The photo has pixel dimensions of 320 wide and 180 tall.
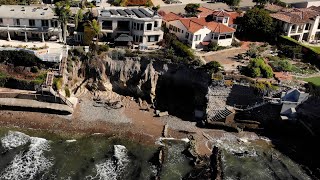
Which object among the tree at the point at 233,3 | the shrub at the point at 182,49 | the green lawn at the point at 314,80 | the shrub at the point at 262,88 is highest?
the tree at the point at 233,3

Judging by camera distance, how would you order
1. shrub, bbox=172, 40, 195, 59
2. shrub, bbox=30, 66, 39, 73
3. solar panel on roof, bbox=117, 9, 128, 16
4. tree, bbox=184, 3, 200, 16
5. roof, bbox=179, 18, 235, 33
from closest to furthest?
shrub, bbox=30, 66, 39, 73 → shrub, bbox=172, 40, 195, 59 → roof, bbox=179, 18, 235, 33 → solar panel on roof, bbox=117, 9, 128, 16 → tree, bbox=184, 3, 200, 16

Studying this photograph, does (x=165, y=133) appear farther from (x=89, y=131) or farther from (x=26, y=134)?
(x=26, y=134)

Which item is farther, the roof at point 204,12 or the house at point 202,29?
the roof at point 204,12

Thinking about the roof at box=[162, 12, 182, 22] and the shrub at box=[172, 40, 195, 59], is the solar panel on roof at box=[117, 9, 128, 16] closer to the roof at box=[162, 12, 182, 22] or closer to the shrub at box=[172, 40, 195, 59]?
the roof at box=[162, 12, 182, 22]

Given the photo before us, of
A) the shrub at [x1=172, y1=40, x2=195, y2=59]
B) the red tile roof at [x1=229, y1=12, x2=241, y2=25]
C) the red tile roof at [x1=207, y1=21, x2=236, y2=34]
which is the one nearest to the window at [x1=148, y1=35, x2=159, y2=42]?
the shrub at [x1=172, y1=40, x2=195, y2=59]

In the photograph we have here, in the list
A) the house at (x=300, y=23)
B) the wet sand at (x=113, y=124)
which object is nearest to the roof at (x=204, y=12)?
the house at (x=300, y=23)

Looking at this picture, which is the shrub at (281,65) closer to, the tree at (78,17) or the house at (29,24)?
the tree at (78,17)
